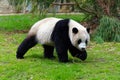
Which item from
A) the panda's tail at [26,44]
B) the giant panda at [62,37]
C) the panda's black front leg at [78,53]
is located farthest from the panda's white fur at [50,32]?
the panda's black front leg at [78,53]

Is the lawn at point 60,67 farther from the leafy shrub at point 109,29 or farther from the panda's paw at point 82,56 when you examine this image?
the leafy shrub at point 109,29

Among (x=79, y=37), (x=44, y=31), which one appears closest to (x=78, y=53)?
(x=79, y=37)

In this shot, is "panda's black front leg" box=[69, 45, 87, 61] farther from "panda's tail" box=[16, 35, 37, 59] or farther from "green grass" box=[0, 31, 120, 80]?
"panda's tail" box=[16, 35, 37, 59]

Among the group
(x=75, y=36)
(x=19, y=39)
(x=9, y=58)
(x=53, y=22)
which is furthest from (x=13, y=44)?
(x=75, y=36)

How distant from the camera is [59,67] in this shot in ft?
28.2

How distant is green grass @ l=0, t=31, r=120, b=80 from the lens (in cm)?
800

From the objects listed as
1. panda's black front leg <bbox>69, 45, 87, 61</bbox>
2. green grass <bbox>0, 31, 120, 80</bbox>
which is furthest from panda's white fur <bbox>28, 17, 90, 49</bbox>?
green grass <bbox>0, 31, 120, 80</bbox>

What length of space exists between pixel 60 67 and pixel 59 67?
0.03 m

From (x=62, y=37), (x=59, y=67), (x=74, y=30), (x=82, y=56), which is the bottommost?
(x=59, y=67)

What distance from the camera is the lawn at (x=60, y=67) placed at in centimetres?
800

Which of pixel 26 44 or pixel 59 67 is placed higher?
pixel 26 44

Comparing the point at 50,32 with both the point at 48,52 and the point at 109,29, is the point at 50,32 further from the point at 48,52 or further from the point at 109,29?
the point at 109,29

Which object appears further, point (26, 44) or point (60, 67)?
point (26, 44)

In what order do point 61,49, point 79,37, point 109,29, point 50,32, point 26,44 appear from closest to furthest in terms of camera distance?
point 79,37 < point 61,49 < point 50,32 < point 26,44 < point 109,29
